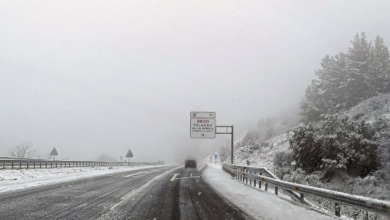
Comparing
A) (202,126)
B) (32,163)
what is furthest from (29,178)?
(202,126)

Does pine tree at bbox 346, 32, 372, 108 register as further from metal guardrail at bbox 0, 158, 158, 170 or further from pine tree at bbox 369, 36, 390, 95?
metal guardrail at bbox 0, 158, 158, 170

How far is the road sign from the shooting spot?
1299 inches

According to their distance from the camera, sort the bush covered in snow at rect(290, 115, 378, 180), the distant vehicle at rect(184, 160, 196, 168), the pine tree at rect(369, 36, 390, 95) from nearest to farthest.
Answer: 1. the bush covered in snow at rect(290, 115, 378, 180)
2. the pine tree at rect(369, 36, 390, 95)
3. the distant vehicle at rect(184, 160, 196, 168)

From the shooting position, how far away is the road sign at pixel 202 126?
33000mm

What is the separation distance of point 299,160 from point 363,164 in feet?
20.7

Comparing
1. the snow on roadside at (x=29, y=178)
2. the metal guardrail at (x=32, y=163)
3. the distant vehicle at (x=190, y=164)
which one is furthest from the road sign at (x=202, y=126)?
the distant vehicle at (x=190, y=164)

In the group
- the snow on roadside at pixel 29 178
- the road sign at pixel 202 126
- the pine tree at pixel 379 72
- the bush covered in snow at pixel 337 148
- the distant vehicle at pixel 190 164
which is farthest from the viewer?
the distant vehicle at pixel 190 164

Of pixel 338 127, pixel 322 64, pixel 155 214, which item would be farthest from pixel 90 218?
pixel 322 64

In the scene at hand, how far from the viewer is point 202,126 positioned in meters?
33.0

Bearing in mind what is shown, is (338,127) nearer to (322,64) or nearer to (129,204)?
(129,204)

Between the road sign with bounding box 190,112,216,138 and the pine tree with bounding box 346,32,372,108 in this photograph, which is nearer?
the road sign with bounding box 190,112,216,138

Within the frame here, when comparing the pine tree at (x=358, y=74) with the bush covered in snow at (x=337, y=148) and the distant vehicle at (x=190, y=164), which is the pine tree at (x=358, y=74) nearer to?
the bush covered in snow at (x=337, y=148)

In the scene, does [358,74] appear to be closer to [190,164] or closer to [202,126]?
[202,126]

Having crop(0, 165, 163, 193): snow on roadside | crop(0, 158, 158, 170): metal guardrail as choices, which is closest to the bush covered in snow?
crop(0, 165, 163, 193): snow on roadside
